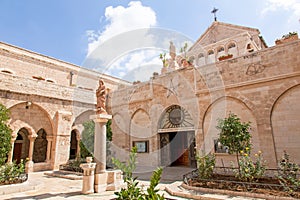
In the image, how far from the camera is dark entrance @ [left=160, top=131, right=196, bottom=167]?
1155 centimetres

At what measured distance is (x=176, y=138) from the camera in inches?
489

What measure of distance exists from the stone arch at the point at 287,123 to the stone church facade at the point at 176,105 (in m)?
0.03

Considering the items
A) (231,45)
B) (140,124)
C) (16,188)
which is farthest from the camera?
(231,45)

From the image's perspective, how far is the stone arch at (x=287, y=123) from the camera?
728 centimetres

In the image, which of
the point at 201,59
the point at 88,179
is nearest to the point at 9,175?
the point at 88,179

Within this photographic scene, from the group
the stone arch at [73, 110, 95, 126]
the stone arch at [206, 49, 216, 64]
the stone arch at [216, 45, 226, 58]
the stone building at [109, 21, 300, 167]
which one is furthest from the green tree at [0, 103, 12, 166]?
the stone arch at [216, 45, 226, 58]

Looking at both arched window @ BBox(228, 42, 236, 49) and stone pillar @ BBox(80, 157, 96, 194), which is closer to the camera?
stone pillar @ BBox(80, 157, 96, 194)

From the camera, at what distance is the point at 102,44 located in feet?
31.8

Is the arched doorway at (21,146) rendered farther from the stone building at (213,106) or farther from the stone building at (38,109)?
the stone building at (213,106)

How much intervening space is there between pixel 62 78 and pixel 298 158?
711 inches

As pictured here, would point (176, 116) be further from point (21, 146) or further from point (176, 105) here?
point (21, 146)

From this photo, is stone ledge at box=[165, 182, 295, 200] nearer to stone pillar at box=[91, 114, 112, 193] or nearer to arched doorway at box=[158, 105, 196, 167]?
stone pillar at box=[91, 114, 112, 193]

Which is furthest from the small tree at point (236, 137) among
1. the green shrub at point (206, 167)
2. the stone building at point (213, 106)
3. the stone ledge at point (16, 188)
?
the stone ledge at point (16, 188)

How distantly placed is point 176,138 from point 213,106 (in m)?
3.95
